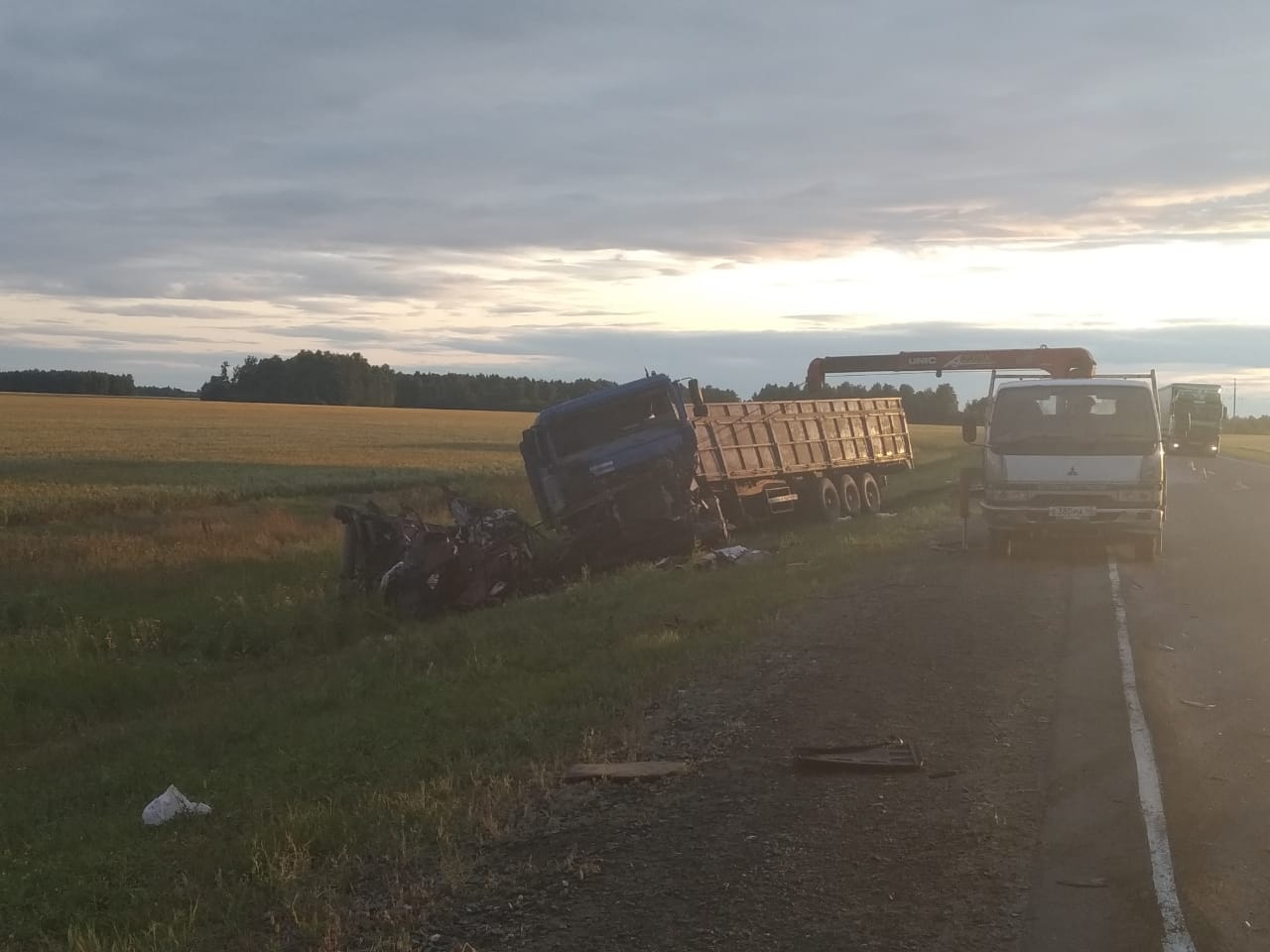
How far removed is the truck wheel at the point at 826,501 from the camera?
24328 mm

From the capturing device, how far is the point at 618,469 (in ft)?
60.4

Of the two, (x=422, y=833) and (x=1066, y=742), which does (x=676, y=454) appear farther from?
(x=422, y=833)

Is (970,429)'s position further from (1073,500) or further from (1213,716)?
(1213,716)

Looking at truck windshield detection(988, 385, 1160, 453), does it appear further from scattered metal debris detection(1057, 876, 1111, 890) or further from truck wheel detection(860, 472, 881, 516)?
scattered metal debris detection(1057, 876, 1111, 890)

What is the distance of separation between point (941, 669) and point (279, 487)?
2311 cm

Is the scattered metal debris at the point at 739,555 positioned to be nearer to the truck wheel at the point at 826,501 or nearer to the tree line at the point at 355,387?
the truck wheel at the point at 826,501

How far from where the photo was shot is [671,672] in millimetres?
9664

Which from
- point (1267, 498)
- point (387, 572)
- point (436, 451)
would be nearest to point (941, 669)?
point (387, 572)

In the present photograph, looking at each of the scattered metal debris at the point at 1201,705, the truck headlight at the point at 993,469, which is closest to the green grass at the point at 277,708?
the truck headlight at the point at 993,469

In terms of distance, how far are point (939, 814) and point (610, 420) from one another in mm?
13631

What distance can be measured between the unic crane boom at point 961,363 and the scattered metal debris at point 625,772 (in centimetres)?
2070

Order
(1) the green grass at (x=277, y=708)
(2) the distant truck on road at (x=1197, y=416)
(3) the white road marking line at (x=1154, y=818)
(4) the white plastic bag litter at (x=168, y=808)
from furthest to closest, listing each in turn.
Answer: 1. (2) the distant truck on road at (x=1197, y=416)
2. (4) the white plastic bag litter at (x=168, y=808)
3. (1) the green grass at (x=277, y=708)
4. (3) the white road marking line at (x=1154, y=818)

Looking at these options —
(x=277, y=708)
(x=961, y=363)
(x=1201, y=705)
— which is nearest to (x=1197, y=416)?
(x=961, y=363)

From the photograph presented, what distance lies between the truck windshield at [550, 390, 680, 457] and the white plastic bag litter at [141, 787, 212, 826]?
1181cm
